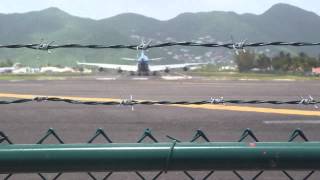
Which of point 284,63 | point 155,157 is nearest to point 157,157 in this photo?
point 155,157

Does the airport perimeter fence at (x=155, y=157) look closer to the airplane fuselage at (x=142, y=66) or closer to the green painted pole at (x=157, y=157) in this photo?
the green painted pole at (x=157, y=157)

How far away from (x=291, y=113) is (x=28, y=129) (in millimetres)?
5945

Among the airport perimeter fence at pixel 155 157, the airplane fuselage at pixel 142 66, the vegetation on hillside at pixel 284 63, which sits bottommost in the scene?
the vegetation on hillside at pixel 284 63

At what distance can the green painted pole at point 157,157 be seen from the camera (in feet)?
6.14

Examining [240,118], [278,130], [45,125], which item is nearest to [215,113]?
[240,118]

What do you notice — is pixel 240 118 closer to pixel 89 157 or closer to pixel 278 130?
pixel 278 130

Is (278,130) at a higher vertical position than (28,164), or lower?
lower

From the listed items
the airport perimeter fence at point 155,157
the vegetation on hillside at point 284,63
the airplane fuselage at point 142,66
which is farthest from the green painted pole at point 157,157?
the vegetation on hillside at point 284,63

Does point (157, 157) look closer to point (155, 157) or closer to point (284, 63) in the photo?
point (155, 157)

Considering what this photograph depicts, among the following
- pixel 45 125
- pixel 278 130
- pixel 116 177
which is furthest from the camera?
pixel 45 125

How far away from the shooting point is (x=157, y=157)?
1907mm

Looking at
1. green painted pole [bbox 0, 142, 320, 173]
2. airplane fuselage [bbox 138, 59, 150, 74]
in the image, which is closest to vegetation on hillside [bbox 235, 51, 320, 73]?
airplane fuselage [bbox 138, 59, 150, 74]

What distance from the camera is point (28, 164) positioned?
1882 mm

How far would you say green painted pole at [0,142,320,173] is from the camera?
187 centimetres
